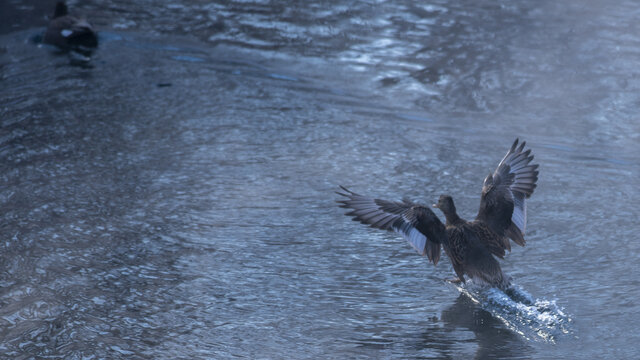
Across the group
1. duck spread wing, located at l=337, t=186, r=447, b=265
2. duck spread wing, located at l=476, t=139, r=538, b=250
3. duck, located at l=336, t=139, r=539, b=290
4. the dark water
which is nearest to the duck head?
duck, located at l=336, t=139, r=539, b=290

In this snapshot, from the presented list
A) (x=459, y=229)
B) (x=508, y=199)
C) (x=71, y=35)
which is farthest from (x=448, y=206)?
(x=71, y=35)

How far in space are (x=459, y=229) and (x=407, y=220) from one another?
1.22 ft

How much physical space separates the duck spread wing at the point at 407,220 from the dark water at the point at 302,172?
27 centimetres

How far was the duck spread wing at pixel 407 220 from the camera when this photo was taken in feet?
16.9

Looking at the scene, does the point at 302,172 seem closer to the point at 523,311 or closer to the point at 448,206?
the point at 448,206

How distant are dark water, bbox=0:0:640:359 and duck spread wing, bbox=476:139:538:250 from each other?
11.4 inches

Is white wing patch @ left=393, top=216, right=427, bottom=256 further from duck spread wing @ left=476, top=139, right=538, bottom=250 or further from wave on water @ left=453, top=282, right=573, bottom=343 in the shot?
duck spread wing @ left=476, top=139, right=538, bottom=250

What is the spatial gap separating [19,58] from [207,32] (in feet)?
8.41

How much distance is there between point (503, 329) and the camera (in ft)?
15.5

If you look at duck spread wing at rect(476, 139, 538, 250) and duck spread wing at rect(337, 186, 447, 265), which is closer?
duck spread wing at rect(337, 186, 447, 265)

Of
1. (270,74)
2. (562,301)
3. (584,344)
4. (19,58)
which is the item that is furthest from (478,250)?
(19,58)

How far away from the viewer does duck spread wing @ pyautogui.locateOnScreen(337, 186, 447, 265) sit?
16.9 ft

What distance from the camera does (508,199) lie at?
5484 millimetres

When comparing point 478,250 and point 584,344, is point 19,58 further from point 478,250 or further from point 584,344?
point 584,344
